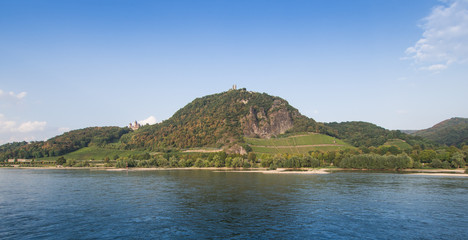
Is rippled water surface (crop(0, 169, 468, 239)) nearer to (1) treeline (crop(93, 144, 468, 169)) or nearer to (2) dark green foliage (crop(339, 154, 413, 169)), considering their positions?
(2) dark green foliage (crop(339, 154, 413, 169))

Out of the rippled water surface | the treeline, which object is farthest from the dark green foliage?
the rippled water surface

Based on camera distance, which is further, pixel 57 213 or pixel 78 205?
pixel 78 205

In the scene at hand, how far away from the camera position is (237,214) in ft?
147

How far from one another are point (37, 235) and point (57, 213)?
12.3 m

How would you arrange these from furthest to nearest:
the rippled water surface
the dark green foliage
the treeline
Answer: the treeline, the dark green foliage, the rippled water surface

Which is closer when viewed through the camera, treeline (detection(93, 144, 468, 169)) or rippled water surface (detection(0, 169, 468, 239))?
rippled water surface (detection(0, 169, 468, 239))

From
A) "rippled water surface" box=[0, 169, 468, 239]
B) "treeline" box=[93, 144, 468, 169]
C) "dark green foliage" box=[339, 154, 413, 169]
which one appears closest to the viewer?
"rippled water surface" box=[0, 169, 468, 239]

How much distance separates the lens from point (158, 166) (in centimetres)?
17300

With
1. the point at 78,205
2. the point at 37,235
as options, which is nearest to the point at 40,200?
the point at 78,205

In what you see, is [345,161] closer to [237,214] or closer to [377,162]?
[377,162]

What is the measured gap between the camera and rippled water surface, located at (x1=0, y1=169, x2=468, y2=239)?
116 feet

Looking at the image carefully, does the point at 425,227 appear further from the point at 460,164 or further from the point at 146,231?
the point at 460,164

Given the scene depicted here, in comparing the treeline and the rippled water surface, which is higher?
the treeline

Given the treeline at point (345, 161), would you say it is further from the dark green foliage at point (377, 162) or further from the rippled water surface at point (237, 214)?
the rippled water surface at point (237, 214)
